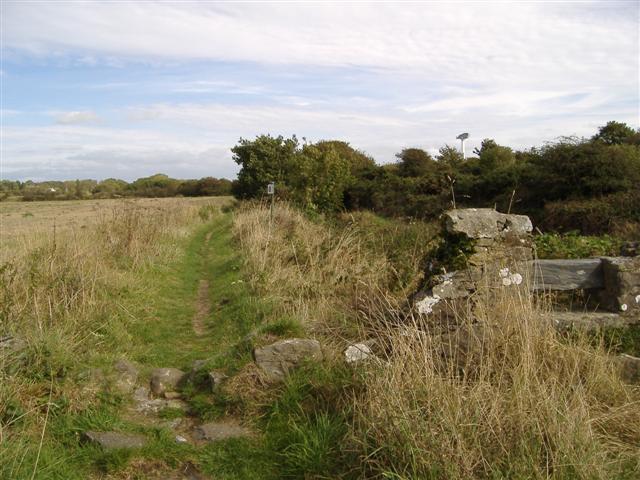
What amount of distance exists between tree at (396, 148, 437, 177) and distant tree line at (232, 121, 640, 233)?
5 cm

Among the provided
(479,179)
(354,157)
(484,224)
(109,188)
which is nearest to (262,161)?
(354,157)

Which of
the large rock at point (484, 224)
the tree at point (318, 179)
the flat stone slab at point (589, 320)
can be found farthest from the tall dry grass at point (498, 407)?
the tree at point (318, 179)

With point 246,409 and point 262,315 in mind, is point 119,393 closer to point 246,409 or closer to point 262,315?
point 246,409

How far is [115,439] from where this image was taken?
4.74 m

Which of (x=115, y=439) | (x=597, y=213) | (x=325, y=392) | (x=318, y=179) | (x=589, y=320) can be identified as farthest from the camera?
(x=318, y=179)

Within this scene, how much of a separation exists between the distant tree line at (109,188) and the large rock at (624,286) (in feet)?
204

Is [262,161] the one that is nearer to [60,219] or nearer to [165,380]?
[60,219]

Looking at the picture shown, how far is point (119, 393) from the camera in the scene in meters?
5.62

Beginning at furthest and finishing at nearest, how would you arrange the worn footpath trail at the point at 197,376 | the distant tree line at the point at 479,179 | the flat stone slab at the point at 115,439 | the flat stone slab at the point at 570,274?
the distant tree line at the point at 479,179, the flat stone slab at the point at 570,274, the flat stone slab at the point at 115,439, the worn footpath trail at the point at 197,376

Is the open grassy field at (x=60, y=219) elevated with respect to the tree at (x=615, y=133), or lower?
lower

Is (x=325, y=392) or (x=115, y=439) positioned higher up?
(x=325, y=392)

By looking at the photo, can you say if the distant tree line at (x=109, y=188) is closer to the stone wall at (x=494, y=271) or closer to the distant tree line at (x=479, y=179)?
the distant tree line at (x=479, y=179)

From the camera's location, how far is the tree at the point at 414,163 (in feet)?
98.4

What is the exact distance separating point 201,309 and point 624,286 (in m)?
7.30
